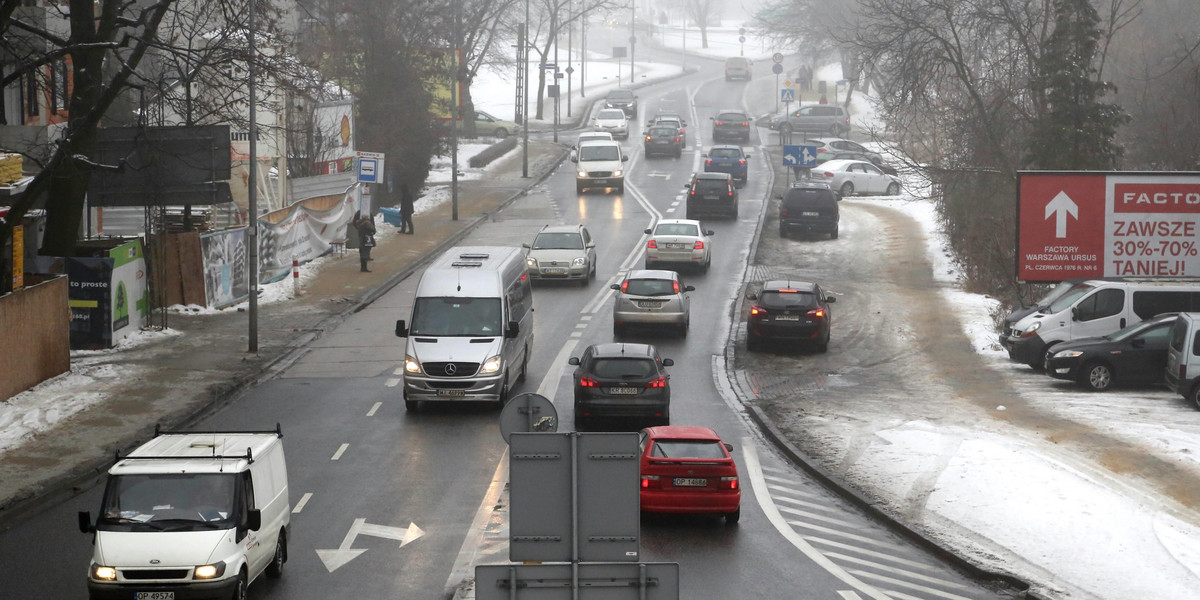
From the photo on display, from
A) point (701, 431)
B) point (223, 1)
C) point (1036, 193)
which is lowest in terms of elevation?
point (701, 431)

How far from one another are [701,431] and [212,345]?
48.8ft

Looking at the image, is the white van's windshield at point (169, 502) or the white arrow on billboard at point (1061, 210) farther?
the white arrow on billboard at point (1061, 210)

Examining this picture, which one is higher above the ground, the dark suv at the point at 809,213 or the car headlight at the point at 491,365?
the dark suv at the point at 809,213

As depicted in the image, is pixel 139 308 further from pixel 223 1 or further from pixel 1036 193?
pixel 1036 193

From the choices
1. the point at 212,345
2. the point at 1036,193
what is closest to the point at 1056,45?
the point at 1036,193

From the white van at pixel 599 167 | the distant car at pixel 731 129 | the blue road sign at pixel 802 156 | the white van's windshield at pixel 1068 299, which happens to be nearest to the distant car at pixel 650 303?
the white van's windshield at pixel 1068 299

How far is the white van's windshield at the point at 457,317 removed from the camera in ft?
74.4

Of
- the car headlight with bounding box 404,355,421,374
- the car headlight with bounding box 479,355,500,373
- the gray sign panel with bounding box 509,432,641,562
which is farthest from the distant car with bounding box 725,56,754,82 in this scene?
the gray sign panel with bounding box 509,432,641,562

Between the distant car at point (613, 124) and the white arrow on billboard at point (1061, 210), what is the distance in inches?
1780

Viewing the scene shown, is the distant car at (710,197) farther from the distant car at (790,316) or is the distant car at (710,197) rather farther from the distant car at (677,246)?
the distant car at (790,316)

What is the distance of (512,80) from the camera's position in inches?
4754

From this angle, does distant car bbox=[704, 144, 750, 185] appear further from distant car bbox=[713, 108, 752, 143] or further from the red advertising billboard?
the red advertising billboard

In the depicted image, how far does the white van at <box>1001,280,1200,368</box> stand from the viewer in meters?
26.9

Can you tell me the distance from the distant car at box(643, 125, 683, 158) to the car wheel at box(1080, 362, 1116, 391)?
1610 inches
